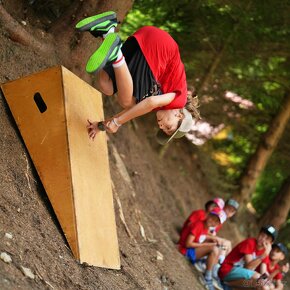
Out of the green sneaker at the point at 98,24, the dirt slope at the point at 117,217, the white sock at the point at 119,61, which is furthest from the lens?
the white sock at the point at 119,61

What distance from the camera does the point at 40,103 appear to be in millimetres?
5461

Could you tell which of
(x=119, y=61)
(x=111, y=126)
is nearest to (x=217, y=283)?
(x=111, y=126)

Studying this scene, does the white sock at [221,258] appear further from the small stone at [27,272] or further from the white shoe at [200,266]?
the small stone at [27,272]

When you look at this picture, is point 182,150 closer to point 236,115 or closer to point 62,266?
point 236,115

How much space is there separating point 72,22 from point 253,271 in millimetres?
4340

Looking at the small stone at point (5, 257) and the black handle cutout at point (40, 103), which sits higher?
the black handle cutout at point (40, 103)

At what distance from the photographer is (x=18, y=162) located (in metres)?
5.15

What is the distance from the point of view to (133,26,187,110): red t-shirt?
Result: 206 inches

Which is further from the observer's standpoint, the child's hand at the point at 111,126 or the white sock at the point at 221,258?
the white sock at the point at 221,258

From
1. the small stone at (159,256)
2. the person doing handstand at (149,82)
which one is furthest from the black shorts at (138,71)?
the small stone at (159,256)

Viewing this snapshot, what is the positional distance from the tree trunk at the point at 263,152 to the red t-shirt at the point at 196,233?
2.81 metres

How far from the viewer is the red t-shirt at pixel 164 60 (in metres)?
5.24

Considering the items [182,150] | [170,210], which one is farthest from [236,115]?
[170,210]

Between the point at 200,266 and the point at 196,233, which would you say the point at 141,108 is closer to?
the point at 196,233
